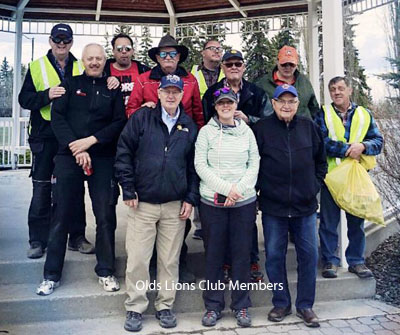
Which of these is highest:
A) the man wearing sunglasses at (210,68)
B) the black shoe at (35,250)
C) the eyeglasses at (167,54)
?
the man wearing sunglasses at (210,68)

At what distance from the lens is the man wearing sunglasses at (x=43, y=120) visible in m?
3.52

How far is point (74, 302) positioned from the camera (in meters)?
3.17

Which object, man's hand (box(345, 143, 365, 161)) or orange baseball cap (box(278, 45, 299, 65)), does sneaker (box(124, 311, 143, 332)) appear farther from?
orange baseball cap (box(278, 45, 299, 65))

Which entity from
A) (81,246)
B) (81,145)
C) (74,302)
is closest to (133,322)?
(74,302)

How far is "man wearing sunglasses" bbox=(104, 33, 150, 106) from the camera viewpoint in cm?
366

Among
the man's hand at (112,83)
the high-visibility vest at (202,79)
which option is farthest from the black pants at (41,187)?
the high-visibility vest at (202,79)

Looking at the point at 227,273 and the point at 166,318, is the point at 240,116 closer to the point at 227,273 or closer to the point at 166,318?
the point at 227,273

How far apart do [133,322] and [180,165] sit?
1247 millimetres

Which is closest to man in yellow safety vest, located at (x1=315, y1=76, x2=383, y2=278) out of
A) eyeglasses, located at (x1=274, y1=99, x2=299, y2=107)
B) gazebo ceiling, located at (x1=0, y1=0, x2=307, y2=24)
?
eyeglasses, located at (x1=274, y1=99, x2=299, y2=107)

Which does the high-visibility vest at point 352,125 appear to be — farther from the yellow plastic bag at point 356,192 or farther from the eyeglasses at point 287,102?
the eyeglasses at point 287,102

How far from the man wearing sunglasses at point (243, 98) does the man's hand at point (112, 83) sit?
31.1 inches

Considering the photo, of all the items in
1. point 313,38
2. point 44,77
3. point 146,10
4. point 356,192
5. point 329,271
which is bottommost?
point 329,271

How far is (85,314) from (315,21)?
200 inches

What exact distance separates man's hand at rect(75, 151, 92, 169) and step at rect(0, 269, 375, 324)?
104 cm
